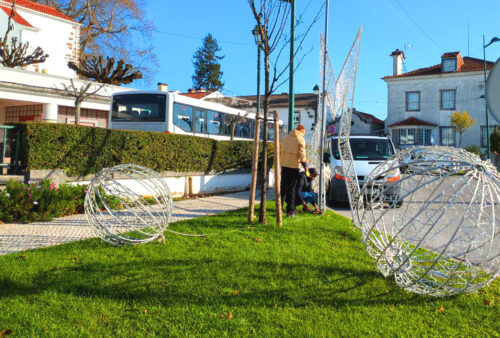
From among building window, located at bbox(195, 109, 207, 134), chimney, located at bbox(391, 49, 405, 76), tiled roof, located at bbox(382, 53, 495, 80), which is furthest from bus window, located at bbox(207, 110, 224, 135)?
chimney, located at bbox(391, 49, 405, 76)

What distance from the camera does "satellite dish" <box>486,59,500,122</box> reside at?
2.35 meters

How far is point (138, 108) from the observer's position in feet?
46.5

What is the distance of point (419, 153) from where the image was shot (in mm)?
4020

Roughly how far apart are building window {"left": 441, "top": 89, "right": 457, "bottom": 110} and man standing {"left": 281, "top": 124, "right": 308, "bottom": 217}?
3428cm

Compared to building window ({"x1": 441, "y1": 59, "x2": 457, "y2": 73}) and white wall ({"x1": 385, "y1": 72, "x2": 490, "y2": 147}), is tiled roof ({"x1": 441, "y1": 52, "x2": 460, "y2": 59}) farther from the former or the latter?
white wall ({"x1": 385, "y1": 72, "x2": 490, "y2": 147})

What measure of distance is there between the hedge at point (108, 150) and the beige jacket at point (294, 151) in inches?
173

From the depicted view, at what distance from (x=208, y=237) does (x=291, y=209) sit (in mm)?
2591

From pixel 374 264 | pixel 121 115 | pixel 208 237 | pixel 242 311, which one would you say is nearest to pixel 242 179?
pixel 121 115

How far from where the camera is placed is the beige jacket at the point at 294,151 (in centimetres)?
772

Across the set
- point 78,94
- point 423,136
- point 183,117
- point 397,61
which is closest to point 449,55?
point 397,61

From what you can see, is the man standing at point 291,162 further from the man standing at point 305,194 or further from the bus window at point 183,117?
the bus window at point 183,117

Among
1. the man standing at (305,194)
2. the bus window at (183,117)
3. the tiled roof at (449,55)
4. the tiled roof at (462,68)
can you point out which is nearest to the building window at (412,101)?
the tiled roof at (462,68)

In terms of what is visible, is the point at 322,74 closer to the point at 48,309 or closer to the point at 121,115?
the point at 48,309

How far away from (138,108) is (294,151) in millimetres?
8487
